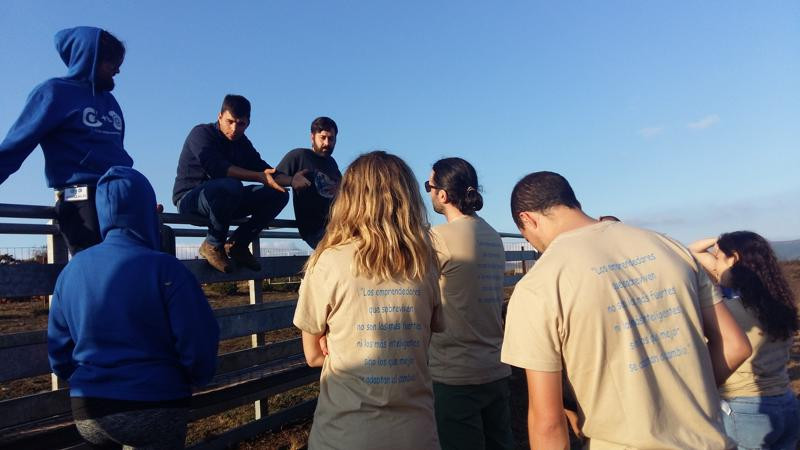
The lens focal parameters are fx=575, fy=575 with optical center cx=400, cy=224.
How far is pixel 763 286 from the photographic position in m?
3.55

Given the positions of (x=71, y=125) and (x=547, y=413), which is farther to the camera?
(x=71, y=125)

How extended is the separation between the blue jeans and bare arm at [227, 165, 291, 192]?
11.1 feet

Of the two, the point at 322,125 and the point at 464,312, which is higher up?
the point at 322,125

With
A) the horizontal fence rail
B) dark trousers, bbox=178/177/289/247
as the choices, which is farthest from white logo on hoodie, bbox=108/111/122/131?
dark trousers, bbox=178/177/289/247

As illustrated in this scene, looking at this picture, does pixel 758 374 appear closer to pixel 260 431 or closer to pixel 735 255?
pixel 735 255

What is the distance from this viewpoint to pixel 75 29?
314cm

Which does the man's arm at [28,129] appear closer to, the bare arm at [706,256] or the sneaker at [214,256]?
the sneaker at [214,256]

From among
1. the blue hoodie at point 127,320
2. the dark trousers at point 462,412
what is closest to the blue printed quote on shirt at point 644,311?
the dark trousers at point 462,412

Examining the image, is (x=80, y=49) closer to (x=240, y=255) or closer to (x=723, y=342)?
(x=240, y=255)

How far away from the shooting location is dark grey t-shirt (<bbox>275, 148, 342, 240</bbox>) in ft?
15.4

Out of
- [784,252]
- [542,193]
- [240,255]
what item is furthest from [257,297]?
[784,252]

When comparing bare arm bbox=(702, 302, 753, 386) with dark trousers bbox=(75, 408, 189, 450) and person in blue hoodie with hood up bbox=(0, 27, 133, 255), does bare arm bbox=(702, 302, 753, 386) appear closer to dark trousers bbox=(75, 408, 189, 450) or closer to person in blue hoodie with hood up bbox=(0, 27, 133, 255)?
dark trousers bbox=(75, 408, 189, 450)

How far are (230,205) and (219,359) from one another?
117 centimetres

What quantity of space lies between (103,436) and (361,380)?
1.07 meters
